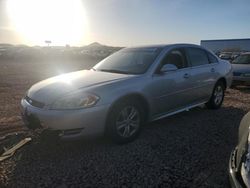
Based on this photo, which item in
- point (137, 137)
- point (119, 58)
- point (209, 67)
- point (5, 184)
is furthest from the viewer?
point (209, 67)

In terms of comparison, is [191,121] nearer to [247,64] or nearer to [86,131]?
[86,131]

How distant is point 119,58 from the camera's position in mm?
5789

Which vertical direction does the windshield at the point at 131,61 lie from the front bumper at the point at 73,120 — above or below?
above

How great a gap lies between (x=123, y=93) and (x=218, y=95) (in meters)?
3.47

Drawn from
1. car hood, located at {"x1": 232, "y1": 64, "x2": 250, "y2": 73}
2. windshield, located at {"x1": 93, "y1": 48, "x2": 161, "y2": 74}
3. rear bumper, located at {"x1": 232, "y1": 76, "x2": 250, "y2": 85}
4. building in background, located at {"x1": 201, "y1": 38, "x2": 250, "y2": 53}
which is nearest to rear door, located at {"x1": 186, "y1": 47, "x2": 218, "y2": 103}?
windshield, located at {"x1": 93, "y1": 48, "x2": 161, "y2": 74}

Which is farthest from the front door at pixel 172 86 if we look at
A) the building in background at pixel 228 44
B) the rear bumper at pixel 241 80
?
the building in background at pixel 228 44

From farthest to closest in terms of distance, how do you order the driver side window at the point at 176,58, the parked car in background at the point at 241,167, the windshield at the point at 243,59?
1. the windshield at the point at 243,59
2. the driver side window at the point at 176,58
3. the parked car in background at the point at 241,167

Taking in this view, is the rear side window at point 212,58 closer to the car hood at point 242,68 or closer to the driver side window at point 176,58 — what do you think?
the driver side window at point 176,58

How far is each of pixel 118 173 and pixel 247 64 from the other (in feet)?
30.6

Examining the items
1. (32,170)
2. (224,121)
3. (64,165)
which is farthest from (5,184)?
(224,121)

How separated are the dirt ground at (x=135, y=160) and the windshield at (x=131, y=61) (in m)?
1.12

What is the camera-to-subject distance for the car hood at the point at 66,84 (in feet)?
13.9

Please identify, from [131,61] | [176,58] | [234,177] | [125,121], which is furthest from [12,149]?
[176,58]

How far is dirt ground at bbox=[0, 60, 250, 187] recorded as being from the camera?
349cm
